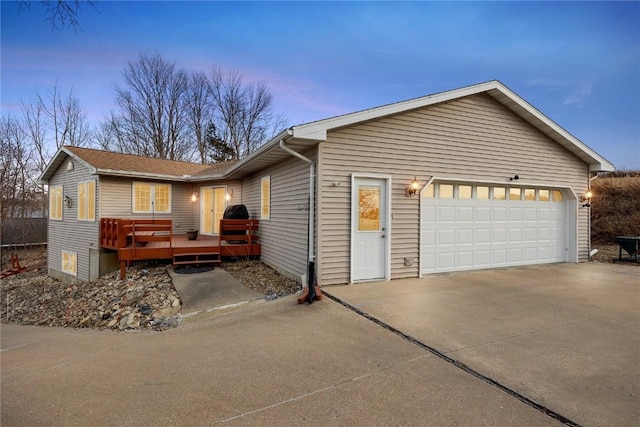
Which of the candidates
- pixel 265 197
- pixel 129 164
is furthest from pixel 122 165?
pixel 265 197

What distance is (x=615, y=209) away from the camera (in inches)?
486

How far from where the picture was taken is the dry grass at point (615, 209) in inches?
467

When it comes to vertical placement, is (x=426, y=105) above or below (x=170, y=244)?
above

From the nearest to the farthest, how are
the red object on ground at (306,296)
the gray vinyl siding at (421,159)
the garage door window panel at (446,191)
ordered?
the red object on ground at (306,296) → the gray vinyl siding at (421,159) → the garage door window panel at (446,191)

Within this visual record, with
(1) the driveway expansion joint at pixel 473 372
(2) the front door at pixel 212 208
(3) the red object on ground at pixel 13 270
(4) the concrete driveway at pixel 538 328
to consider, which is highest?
(2) the front door at pixel 212 208

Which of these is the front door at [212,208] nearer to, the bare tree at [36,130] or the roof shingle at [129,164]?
the roof shingle at [129,164]

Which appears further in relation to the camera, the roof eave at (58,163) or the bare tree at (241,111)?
the bare tree at (241,111)

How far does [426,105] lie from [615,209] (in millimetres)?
11459

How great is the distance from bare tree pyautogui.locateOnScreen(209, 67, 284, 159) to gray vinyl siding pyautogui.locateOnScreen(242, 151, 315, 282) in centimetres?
1382

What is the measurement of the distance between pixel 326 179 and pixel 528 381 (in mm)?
3977

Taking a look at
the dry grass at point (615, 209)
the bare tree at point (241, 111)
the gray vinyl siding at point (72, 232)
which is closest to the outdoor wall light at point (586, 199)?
the dry grass at point (615, 209)

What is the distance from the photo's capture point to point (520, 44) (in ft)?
40.3

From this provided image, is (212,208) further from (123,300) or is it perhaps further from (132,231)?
(123,300)

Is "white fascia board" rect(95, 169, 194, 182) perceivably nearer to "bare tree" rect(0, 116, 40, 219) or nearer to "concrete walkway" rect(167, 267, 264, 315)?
"concrete walkway" rect(167, 267, 264, 315)
